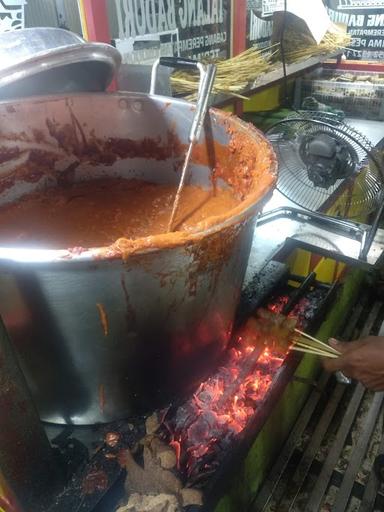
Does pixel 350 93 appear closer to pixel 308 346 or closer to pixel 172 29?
pixel 172 29

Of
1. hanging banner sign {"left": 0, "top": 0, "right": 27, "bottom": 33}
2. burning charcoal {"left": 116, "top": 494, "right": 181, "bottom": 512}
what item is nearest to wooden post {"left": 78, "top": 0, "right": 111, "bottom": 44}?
hanging banner sign {"left": 0, "top": 0, "right": 27, "bottom": 33}

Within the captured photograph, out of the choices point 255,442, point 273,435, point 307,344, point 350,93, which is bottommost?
point 273,435

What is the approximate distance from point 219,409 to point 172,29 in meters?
2.30

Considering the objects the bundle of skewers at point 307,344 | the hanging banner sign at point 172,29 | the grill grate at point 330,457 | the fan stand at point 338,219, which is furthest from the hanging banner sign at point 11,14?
the grill grate at point 330,457

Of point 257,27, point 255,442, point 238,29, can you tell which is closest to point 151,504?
point 255,442

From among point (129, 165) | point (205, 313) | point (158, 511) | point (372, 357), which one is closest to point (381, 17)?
point (129, 165)

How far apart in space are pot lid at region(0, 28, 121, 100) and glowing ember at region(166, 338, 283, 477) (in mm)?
1128

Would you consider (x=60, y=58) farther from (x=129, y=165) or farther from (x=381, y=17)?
(x=381, y=17)

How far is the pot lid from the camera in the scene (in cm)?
110

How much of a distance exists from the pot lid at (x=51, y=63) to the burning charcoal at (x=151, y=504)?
1200 mm

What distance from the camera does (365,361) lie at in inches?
53.9

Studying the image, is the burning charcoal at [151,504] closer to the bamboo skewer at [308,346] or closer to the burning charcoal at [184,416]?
the burning charcoal at [184,416]

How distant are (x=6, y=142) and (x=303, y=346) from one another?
135cm

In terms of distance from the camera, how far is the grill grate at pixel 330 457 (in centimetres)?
165
